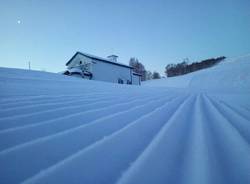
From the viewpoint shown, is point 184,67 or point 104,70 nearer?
point 104,70

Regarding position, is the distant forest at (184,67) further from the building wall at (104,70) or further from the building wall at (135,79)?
the building wall at (104,70)

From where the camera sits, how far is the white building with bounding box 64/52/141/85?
20.5m

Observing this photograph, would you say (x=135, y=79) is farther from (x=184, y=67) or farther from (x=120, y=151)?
(x=184, y=67)

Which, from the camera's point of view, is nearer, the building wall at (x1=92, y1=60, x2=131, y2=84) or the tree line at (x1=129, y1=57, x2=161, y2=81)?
the building wall at (x1=92, y1=60, x2=131, y2=84)

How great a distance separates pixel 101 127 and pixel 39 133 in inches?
14.3

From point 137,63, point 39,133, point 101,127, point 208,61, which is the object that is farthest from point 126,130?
point 137,63

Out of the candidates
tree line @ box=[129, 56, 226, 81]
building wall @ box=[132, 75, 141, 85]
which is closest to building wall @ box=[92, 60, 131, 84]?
building wall @ box=[132, 75, 141, 85]

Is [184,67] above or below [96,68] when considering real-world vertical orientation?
above

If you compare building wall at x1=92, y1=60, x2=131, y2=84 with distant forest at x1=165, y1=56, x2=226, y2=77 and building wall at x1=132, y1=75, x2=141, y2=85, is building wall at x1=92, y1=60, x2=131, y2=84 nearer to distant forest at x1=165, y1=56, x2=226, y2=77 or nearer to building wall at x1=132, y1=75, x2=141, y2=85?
building wall at x1=132, y1=75, x2=141, y2=85

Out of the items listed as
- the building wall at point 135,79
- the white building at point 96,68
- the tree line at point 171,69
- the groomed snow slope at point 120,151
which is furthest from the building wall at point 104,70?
the tree line at point 171,69

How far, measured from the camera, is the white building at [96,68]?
67.4 feet

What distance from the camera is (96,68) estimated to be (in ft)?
69.3

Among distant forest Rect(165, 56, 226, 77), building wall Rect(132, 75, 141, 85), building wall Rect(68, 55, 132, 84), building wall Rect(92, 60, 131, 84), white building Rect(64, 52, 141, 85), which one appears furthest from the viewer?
distant forest Rect(165, 56, 226, 77)

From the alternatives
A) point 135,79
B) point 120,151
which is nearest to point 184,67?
point 135,79
